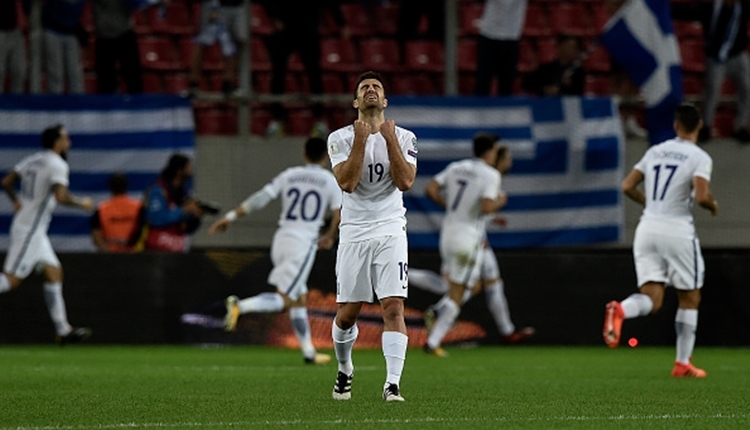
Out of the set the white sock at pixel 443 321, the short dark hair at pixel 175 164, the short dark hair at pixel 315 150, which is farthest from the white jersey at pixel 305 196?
the short dark hair at pixel 175 164

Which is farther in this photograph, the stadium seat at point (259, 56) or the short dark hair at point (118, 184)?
the stadium seat at point (259, 56)

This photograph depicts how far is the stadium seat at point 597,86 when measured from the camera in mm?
18953

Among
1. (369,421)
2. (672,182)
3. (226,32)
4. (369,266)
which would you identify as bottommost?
(369,421)

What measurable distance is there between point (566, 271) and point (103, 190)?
530 centimetres

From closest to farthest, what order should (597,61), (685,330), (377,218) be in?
(377,218) < (685,330) < (597,61)

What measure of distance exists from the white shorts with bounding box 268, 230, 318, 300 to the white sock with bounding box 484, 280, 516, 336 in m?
3.23

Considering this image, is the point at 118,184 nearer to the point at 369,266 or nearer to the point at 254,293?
the point at 254,293

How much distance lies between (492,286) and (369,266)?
716 centimetres

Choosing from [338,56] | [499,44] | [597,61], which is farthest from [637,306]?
[597,61]

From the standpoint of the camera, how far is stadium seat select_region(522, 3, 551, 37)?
19359mm

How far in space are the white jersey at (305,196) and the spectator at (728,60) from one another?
626 cm

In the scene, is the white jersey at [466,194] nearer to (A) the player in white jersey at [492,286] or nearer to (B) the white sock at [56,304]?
(A) the player in white jersey at [492,286]

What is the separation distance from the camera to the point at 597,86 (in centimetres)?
1908

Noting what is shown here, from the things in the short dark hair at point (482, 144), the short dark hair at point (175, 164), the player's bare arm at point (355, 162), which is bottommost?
the short dark hair at point (175, 164)
